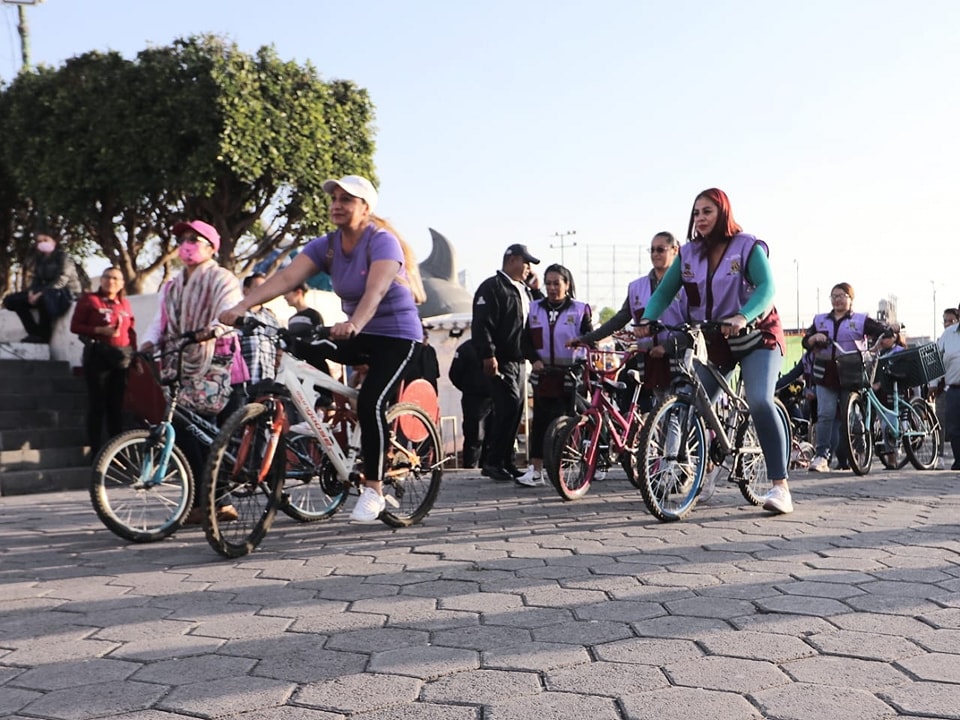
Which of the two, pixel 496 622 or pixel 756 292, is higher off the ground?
pixel 756 292

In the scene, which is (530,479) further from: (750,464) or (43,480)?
(43,480)

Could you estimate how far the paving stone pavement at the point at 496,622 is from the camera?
8.35 feet

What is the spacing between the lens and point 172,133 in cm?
2148

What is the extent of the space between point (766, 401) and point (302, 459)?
109 inches

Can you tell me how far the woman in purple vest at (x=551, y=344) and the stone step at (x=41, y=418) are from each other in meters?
5.92

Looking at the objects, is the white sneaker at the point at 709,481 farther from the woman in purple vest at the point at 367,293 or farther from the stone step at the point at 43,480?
the stone step at the point at 43,480

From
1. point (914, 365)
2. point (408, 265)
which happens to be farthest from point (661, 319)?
point (914, 365)

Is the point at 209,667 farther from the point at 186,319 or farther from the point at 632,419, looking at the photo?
the point at 632,419

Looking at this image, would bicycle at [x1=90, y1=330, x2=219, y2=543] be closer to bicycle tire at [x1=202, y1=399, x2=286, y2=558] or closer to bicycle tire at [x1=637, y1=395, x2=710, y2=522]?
bicycle tire at [x1=202, y1=399, x2=286, y2=558]

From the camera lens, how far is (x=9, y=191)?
25188 millimetres

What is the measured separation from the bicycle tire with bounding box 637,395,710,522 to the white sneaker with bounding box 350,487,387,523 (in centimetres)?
147

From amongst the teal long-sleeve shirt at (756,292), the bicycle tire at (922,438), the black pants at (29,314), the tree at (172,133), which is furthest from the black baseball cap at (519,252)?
the tree at (172,133)

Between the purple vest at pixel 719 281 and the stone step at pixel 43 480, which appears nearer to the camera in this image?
the purple vest at pixel 719 281

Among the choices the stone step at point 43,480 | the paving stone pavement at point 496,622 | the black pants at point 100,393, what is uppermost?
the black pants at point 100,393
